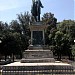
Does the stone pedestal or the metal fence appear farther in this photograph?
the stone pedestal

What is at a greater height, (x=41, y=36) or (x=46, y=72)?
(x=41, y=36)

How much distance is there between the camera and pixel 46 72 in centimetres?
2347

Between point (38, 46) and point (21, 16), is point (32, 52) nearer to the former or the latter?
point (38, 46)

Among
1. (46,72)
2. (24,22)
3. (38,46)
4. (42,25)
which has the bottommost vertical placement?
(46,72)

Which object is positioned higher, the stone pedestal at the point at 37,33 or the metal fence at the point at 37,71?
the stone pedestal at the point at 37,33

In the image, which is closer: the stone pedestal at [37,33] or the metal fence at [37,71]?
the metal fence at [37,71]

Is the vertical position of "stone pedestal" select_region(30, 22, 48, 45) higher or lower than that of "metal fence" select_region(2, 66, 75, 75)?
higher

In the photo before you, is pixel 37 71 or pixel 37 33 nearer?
pixel 37 71

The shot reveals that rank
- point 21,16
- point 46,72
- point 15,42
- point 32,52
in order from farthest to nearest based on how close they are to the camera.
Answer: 1. point 21,16
2. point 15,42
3. point 32,52
4. point 46,72

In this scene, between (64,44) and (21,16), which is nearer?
(64,44)

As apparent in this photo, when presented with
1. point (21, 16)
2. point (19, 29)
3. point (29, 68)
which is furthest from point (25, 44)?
point (29, 68)

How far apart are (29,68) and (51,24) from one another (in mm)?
62674

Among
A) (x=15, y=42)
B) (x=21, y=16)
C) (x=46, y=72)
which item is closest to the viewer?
(x=46, y=72)

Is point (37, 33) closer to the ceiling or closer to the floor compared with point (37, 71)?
closer to the ceiling
